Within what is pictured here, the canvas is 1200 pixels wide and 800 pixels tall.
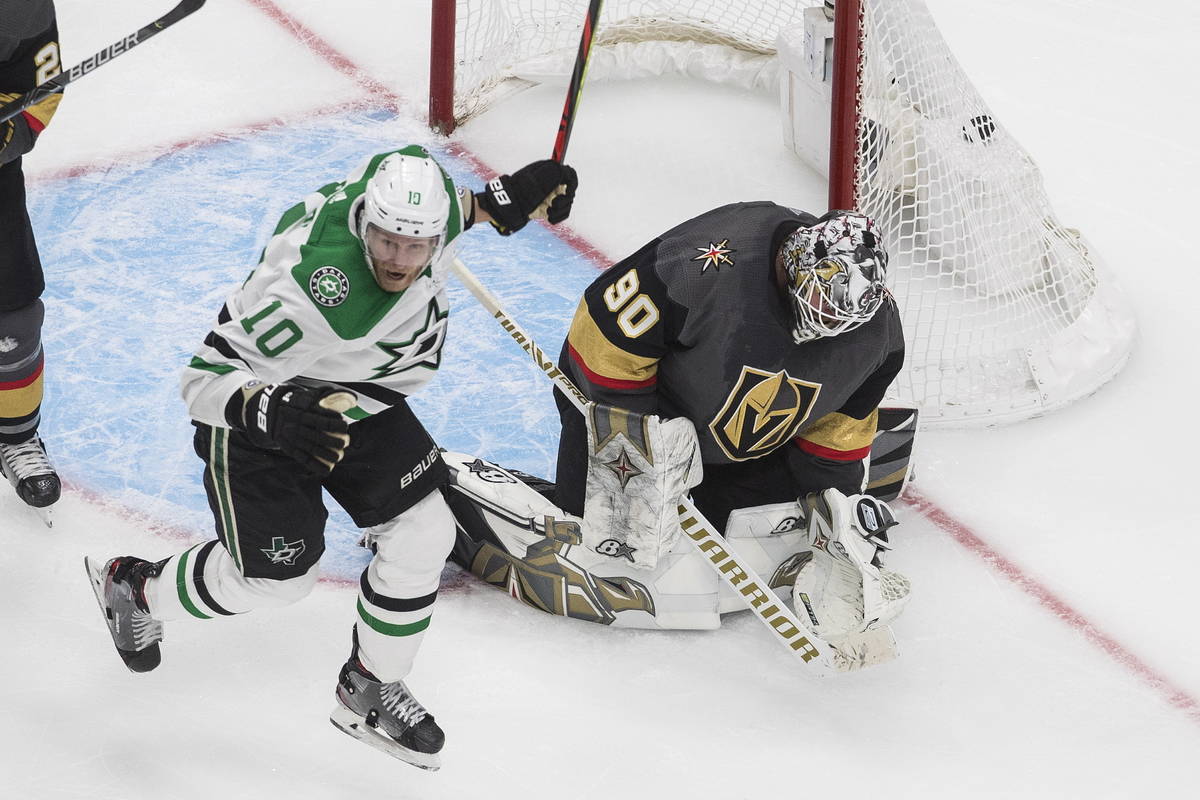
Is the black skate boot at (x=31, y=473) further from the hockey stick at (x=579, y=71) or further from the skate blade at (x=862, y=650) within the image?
the skate blade at (x=862, y=650)

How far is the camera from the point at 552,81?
475 cm

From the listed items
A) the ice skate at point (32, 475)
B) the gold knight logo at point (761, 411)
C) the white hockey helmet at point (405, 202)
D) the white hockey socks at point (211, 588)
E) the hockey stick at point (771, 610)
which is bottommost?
the ice skate at point (32, 475)

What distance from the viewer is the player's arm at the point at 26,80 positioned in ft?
9.08

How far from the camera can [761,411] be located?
9.33 ft

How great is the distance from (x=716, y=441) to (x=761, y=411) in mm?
124

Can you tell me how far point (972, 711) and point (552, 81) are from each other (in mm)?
2589

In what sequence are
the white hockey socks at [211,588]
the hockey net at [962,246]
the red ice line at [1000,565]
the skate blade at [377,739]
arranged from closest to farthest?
the white hockey socks at [211,588]
the skate blade at [377,739]
the red ice line at [1000,565]
the hockey net at [962,246]

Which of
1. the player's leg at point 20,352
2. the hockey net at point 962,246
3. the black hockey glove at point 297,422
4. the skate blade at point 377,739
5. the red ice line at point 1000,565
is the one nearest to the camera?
the black hockey glove at point 297,422

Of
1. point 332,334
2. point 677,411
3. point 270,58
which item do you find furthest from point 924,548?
point 270,58

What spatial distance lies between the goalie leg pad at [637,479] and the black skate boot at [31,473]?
3.60 ft

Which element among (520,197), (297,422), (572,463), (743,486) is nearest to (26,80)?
(520,197)

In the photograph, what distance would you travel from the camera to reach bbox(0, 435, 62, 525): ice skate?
307cm

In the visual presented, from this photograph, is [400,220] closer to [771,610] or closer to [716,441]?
[716,441]

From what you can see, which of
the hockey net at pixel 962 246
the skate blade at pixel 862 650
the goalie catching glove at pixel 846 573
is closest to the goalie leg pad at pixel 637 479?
the goalie catching glove at pixel 846 573
